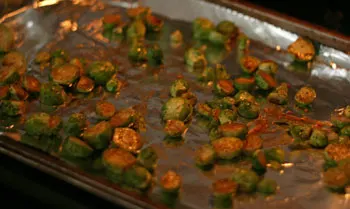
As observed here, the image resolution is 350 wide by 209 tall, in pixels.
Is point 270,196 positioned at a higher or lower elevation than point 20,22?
lower

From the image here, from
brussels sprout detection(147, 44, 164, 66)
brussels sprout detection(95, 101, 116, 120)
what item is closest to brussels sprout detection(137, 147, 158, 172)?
brussels sprout detection(95, 101, 116, 120)

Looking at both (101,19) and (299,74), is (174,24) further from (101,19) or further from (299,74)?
(299,74)

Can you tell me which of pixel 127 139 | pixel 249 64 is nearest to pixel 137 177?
pixel 127 139

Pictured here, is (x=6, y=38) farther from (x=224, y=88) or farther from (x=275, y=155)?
(x=275, y=155)

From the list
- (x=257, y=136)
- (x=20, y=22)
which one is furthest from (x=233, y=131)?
(x=20, y=22)

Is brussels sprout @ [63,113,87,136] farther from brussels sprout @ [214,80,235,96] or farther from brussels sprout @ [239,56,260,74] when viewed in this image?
brussels sprout @ [239,56,260,74]

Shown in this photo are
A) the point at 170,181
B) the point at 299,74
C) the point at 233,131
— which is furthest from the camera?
the point at 299,74

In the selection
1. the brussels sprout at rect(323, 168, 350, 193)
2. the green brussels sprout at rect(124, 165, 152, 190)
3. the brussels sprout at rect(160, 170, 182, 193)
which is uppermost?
the green brussels sprout at rect(124, 165, 152, 190)

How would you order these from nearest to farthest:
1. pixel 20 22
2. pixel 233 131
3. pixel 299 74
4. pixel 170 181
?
1. pixel 170 181
2. pixel 233 131
3. pixel 299 74
4. pixel 20 22
